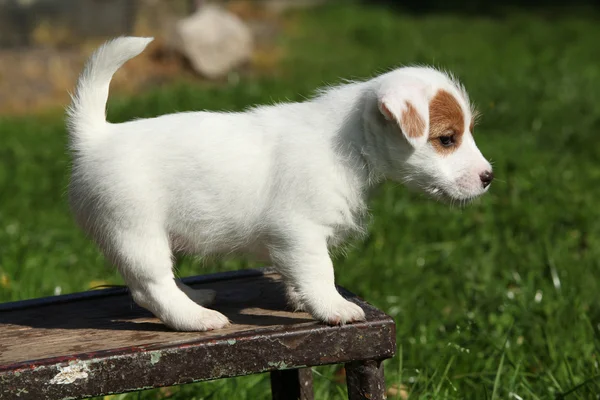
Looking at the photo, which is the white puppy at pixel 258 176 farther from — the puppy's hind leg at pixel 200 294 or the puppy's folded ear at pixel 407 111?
the puppy's hind leg at pixel 200 294

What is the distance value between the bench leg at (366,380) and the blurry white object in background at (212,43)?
30.2ft


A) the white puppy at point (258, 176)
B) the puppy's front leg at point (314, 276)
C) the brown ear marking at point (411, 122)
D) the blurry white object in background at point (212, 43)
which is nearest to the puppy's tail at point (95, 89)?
the white puppy at point (258, 176)

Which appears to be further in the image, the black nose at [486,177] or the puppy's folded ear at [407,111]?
the black nose at [486,177]

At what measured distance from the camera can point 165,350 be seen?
8.57ft

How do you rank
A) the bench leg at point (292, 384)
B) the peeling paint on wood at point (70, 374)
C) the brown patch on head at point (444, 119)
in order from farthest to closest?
the bench leg at point (292, 384) → the brown patch on head at point (444, 119) → the peeling paint on wood at point (70, 374)

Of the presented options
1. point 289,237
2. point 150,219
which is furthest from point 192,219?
point 289,237

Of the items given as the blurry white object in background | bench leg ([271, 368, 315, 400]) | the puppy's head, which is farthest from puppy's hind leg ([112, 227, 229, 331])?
the blurry white object in background

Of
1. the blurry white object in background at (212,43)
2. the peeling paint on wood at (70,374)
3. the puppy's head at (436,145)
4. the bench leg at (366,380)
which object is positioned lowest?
the bench leg at (366,380)

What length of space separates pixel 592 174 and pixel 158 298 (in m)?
4.67

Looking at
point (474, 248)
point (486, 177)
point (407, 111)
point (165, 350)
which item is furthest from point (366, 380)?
point (474, 248)

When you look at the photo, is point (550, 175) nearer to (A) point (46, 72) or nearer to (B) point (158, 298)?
(B) point (158, 298)

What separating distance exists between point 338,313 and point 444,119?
28.8 inches

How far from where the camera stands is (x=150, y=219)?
2807 mm

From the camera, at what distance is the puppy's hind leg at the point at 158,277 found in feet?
9.19
